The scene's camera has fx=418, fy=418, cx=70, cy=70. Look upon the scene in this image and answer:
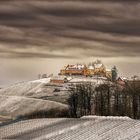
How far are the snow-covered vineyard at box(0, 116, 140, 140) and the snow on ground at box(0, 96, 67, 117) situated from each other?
88719mm

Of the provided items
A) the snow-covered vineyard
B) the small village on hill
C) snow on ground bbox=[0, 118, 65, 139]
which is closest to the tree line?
the small village on hill

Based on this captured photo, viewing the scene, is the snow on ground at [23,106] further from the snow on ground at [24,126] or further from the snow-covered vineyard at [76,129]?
the snow-covered vineyard at [76,129]

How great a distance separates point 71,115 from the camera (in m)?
125

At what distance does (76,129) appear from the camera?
54875mm

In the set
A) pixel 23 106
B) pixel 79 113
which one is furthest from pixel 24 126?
pixel 23 106

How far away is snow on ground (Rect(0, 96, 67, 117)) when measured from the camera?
162 meters

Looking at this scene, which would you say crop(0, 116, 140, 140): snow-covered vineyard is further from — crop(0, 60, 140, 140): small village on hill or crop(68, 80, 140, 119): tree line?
crop(68, 80, 140, 119): tree line

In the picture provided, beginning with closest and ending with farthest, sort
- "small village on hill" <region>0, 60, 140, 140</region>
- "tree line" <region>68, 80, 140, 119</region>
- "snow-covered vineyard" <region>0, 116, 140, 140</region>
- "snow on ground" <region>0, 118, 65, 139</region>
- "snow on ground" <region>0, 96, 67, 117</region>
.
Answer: "snow-covered vineyard" <region>0, 116, 140, 140</region> < "small village on hill" <region>0, 60, 140, 140</region> < "snow on ground" <region>0, 118, 65, 139</region> < "tree line" <region>68, 80, 140, 119</region> < "snow on ground" <region>0, 96, 67, 117</region>

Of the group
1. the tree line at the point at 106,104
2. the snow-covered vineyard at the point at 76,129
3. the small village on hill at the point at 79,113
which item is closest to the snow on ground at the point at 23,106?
the small village on hill at the point at 79,113

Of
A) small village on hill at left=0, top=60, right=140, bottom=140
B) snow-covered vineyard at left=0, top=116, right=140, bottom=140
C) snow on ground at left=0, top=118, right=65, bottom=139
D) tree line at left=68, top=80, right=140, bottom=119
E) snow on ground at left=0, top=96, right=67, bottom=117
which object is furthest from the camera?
snow on ground at left=0, top=96, right=67, bottom=117

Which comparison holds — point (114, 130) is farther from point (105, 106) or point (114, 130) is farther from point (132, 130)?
point (105, 106)

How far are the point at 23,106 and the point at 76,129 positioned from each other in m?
120

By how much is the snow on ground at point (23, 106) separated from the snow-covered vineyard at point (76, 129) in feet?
291

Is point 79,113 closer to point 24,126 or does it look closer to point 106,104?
point 106,104
